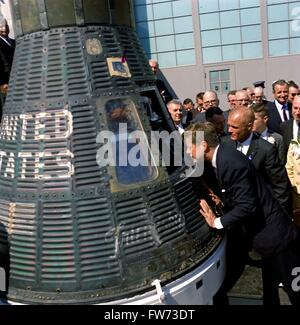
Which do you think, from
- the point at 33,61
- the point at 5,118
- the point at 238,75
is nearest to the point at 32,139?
the point at 5,118

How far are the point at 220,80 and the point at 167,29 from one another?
9.61 feet

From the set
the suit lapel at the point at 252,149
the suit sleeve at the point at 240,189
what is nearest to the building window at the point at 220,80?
the suit lapel at the point at 252,149

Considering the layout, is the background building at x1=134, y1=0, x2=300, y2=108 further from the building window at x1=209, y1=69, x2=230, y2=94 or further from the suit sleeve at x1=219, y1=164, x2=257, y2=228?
the suit sleeve at x1=219, y1=164, x2=257, y2=228

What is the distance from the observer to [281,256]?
2789 mm

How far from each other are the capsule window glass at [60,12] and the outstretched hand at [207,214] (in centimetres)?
162

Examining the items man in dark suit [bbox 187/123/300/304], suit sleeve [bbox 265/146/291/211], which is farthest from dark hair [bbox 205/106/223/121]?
man in dark suit [bbox 187/123/300/304]

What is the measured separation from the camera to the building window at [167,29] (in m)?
15.3

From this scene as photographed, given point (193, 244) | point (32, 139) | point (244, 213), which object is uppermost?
point (32, 139)

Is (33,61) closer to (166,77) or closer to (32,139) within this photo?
(32,139)

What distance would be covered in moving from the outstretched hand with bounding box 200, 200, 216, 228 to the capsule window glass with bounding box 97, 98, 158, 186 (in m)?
0.49

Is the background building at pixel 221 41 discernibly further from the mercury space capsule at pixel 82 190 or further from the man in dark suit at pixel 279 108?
the mercury space capsule at pixel 82 190

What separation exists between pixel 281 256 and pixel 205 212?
612mm

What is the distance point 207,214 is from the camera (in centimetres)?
296
